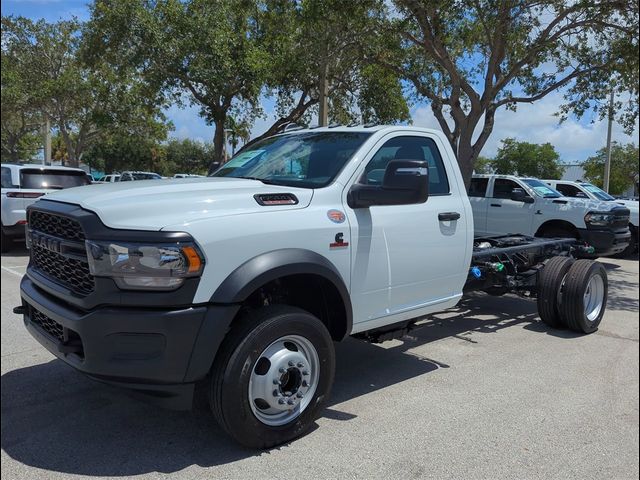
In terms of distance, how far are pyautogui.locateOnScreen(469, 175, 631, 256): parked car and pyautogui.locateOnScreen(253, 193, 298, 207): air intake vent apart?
722 cm

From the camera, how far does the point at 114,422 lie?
360cm

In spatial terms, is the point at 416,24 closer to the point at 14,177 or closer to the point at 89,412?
the point at 14,177

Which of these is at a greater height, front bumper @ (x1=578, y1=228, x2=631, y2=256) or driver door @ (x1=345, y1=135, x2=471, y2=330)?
driver door @ (x1=345, y1=135, x2=471, y2=330)

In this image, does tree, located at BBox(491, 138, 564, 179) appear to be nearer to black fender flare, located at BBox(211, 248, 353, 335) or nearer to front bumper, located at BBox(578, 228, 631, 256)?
front bumper, located at BBox(578, 228, 631, 256)

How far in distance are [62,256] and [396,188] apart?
206 cm

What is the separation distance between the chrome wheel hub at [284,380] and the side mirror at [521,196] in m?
9.19

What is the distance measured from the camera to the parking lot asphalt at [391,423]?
10.3 ft

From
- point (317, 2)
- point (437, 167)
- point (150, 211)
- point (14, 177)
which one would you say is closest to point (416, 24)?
point (317, 2)

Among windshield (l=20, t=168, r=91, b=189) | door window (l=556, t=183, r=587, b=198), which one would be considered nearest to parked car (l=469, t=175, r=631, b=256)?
door window (l=556, t=183, r=587, b=198)

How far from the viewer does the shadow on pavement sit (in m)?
3.13

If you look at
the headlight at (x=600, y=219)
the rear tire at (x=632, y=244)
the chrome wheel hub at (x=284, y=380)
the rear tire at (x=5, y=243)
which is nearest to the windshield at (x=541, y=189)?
the headlight at (x=600, y=219)

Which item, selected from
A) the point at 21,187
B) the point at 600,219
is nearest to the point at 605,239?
the point at 600,219

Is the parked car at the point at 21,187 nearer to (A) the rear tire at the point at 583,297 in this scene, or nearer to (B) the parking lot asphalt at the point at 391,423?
(B) the parking lot asphalt at the point at 391,423

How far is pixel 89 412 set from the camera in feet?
12.3
